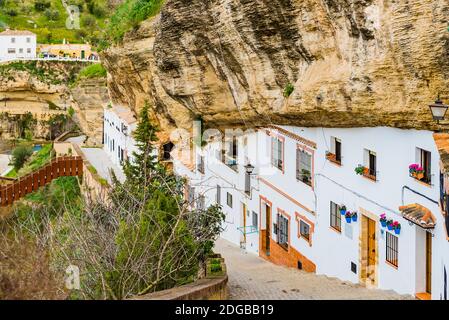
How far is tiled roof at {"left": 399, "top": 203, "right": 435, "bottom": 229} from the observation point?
12914 millimetres

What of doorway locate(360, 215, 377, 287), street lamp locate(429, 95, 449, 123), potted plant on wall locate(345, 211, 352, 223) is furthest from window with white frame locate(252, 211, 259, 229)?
street lamp locate(429, 95, 449, 123)

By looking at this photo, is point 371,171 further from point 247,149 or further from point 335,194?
point 247,149

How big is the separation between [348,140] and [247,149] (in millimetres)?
7093

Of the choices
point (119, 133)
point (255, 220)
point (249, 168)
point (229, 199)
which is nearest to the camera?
point (249, 168)

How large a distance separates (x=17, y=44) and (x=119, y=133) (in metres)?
41.5

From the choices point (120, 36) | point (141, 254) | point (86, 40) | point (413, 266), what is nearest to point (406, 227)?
point (413, 266)

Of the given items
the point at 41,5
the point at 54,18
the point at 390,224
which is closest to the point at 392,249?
the point at 390,224

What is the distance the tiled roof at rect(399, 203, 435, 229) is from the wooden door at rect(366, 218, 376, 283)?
2.06 metres

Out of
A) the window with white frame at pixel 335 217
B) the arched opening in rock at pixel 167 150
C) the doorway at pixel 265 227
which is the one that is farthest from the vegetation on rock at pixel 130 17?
the window with white frame at pixel 335 217

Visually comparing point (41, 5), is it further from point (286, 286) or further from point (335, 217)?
point (286, 286)

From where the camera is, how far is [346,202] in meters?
16.8

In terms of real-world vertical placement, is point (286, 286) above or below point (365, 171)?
below

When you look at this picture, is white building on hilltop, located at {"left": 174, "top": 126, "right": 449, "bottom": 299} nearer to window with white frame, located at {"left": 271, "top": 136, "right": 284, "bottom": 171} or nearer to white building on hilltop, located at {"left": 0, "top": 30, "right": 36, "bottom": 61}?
window with white frame, located at {"left": 271, "top": 136, "right": 284, "bottom": 171}

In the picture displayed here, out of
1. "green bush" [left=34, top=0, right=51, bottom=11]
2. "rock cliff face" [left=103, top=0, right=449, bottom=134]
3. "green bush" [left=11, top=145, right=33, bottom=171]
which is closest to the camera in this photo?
"rock cliff face" [left=103, top=0, right=449, bottom=134]
